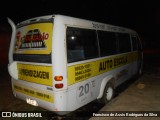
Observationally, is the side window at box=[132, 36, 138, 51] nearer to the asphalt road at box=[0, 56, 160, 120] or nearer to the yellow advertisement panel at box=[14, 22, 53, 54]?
the asphalt road at box=[0, 56, 160, 120]

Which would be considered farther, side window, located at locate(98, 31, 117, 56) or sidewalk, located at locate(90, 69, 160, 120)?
side window, located at locate(98, 31, 117, 56)

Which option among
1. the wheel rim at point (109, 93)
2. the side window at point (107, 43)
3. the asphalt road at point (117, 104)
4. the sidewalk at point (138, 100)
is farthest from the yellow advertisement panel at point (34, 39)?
the wheel rim at point (109, 93)

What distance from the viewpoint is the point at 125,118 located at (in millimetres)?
4711

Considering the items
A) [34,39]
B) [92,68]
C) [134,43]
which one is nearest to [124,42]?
[134,43]

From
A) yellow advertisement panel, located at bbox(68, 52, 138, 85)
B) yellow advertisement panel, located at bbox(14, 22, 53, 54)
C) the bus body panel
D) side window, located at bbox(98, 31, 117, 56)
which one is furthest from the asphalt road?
yellow advertisement panel, located at bbox(14, 22, 53, 54)

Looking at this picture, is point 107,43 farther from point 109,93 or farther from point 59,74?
point 59,74

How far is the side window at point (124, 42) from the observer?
687 cm

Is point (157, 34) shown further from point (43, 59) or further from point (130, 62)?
point (43, 59)

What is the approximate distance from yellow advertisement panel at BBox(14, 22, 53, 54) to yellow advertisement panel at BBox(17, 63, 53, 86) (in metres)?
0.38

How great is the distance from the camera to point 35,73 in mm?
4352

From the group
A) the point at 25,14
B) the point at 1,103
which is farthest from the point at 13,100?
the point at 25,14

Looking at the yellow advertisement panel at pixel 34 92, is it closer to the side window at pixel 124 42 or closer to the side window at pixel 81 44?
the side window at pixel 81 44

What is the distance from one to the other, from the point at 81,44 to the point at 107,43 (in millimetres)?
1487

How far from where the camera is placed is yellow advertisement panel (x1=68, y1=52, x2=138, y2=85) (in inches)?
165
